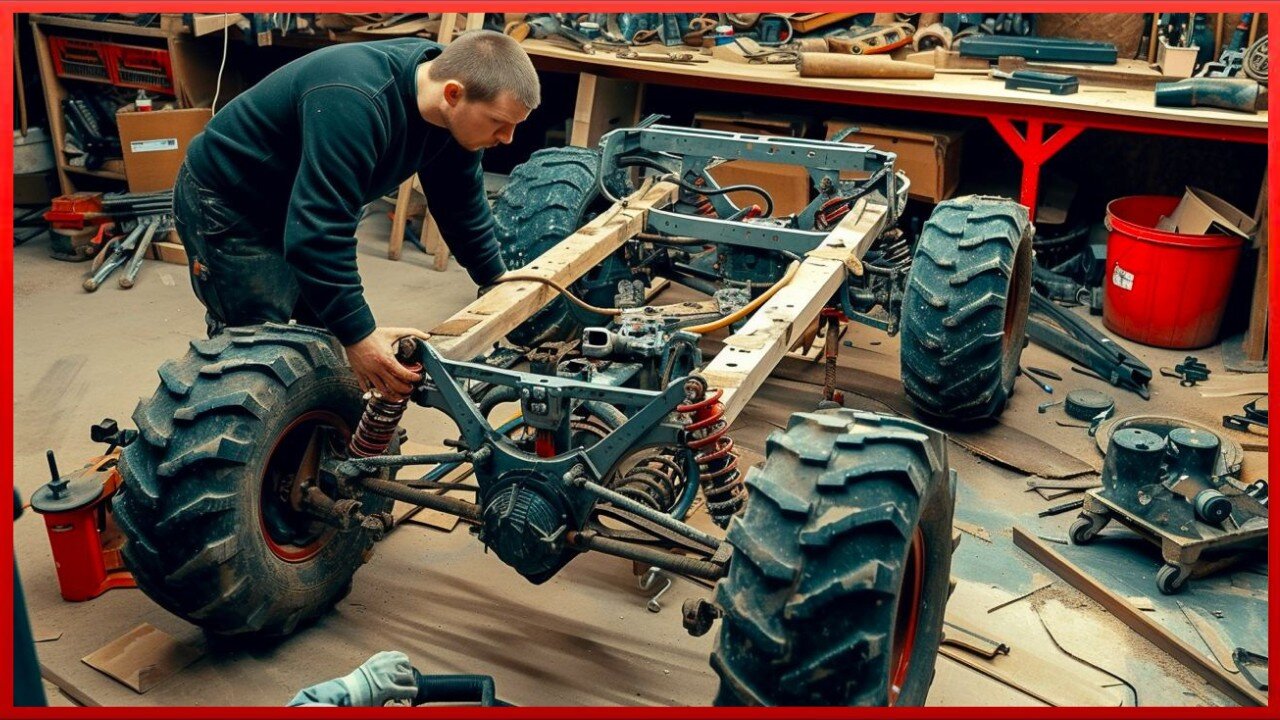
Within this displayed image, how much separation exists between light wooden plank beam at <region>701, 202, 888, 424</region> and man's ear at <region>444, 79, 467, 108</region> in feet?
3.41

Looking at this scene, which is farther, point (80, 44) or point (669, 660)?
point (80, 44)

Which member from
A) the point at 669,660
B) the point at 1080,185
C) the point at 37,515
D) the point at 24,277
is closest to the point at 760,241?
the point at 669,660

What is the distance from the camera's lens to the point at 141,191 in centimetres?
757

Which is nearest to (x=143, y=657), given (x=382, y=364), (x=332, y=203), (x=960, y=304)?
(x=382, y=364)

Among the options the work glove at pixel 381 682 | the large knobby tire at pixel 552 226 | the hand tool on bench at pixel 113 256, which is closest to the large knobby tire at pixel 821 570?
the work glove at pixel 381 682

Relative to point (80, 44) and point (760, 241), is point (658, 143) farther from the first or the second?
point (80, 44)

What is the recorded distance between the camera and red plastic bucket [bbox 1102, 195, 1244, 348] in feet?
19.1

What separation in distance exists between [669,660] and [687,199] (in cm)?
258

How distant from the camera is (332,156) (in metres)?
3.22

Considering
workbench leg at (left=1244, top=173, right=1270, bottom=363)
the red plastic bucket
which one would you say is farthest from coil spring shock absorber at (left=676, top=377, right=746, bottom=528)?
workbench leg at (left=1244, top=173, right=1270, bottom=363)

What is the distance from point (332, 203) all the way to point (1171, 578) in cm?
285

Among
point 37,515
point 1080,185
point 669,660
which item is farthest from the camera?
point 1080,185

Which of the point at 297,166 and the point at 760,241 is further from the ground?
the point at 297,166

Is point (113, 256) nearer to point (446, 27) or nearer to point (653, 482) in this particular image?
point (446, 27)
